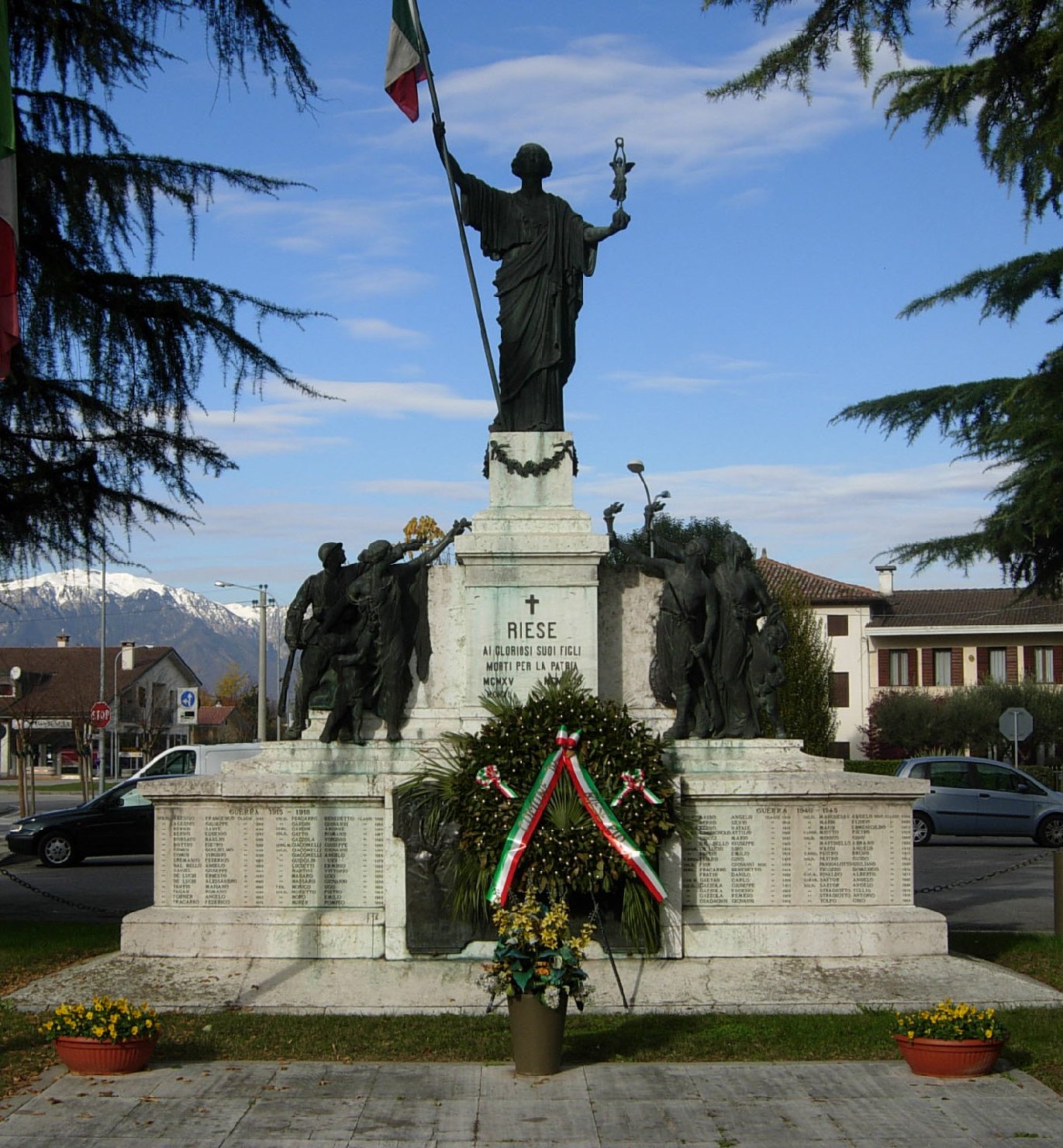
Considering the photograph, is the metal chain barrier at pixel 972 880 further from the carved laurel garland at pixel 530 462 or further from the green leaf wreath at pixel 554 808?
the carved laurel garland at pixel 530 462

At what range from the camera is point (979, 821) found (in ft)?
86.8

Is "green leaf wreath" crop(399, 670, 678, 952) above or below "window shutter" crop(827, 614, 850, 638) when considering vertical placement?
below

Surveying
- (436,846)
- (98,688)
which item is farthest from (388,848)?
(98,688)

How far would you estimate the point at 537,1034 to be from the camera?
26.4ft

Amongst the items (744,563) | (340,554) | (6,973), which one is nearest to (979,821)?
(744,563)

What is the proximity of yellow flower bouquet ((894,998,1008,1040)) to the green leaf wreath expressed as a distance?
2.67 m

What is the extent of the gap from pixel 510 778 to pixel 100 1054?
138 inches

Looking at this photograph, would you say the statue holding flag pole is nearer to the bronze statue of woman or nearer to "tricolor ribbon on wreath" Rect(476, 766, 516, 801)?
the bronze statue of woman

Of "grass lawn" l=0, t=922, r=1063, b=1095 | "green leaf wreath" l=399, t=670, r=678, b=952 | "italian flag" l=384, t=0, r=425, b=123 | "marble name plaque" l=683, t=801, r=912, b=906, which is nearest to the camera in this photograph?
"grass lawn" l=0, t=922, r=1063, b=1095

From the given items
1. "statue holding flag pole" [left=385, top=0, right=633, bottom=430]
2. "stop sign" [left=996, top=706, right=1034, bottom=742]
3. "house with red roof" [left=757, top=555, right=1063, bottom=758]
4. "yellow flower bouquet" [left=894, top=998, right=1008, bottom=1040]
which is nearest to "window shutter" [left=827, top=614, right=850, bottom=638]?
"house with red roof" [left=757, top=555, right=1063, bottom=758]

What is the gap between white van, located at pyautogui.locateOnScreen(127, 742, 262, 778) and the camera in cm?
2416

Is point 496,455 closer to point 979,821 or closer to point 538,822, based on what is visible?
point 538,822

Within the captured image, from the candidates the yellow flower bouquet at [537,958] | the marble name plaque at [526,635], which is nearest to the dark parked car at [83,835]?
the marble name plaque at [526,635]

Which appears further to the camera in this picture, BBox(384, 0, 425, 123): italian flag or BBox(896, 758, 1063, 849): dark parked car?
BBox(896, 758, 1063, 849): dark parked car
